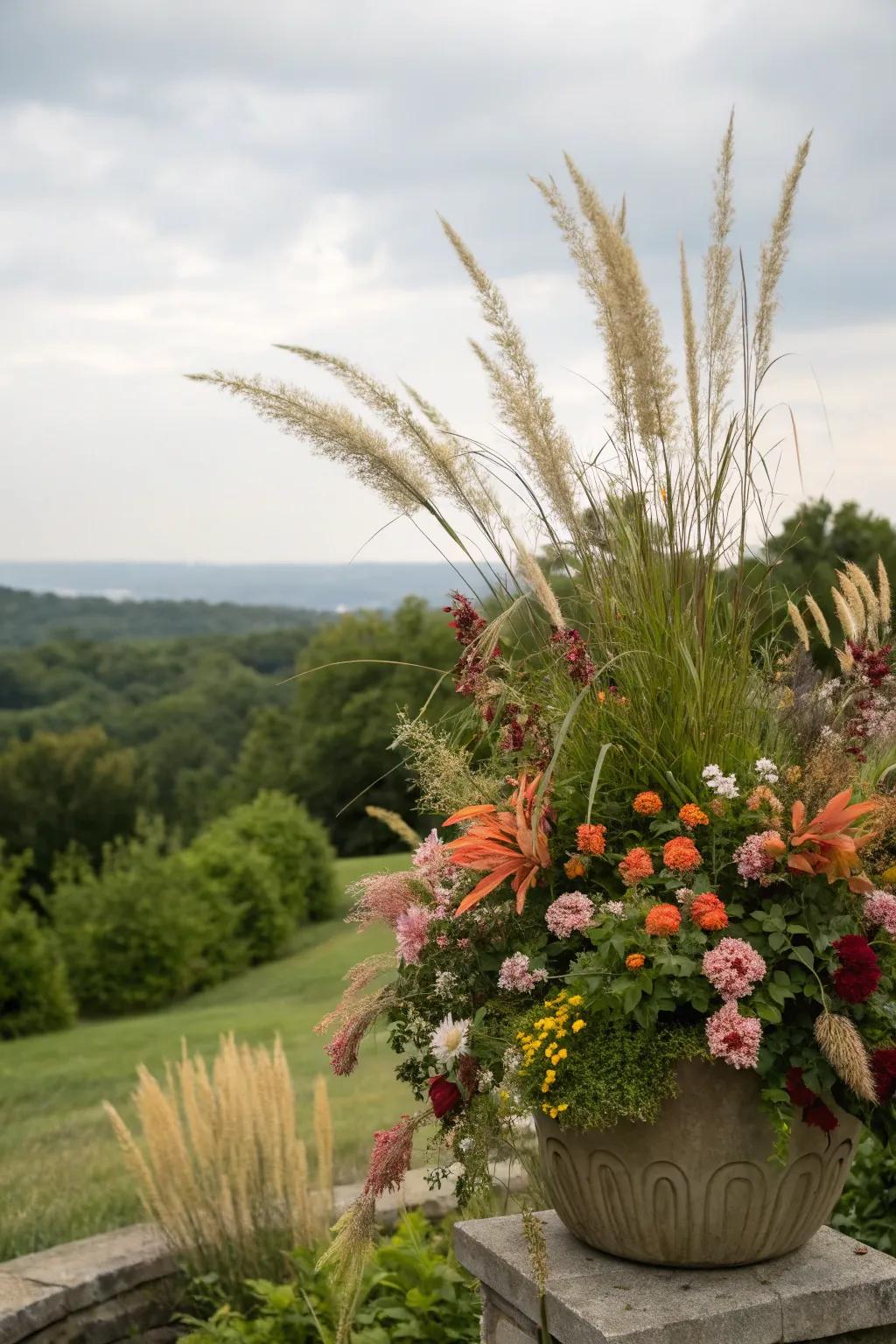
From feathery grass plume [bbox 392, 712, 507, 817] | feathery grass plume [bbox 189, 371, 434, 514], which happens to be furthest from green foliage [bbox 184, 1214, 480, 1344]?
feathery grass plume [bbox 189, 371, 434, 514]

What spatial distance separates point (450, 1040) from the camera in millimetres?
2270

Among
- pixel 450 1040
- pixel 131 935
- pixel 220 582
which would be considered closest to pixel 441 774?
pixel 450 1040

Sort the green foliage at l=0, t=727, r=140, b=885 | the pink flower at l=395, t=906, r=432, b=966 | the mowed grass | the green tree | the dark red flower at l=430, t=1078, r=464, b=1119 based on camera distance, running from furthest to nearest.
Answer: the green foliage at l=0, t=727, r=140, b=885, the green tree, the mowed grass, the pink flower at l=395, t=906, r=432, b=966, the dark red flower at l=430, t=1078, r=464, b=1119

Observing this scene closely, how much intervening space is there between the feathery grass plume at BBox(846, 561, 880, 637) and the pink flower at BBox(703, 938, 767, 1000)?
3.31 feet

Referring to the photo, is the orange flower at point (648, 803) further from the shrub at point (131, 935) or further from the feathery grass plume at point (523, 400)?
the shrub at point (131, 935)

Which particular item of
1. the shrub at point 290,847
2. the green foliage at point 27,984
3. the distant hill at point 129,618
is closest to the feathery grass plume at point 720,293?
the green foliage at point 27,984

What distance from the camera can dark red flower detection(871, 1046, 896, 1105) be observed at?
6.84ft

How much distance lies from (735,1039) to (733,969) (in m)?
0.12

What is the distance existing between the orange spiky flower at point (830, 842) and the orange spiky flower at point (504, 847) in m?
0.45

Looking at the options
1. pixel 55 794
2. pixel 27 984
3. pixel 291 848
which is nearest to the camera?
pixel 27 984

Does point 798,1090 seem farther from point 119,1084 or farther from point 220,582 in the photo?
point 220,582

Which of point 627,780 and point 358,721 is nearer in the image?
point 627,780

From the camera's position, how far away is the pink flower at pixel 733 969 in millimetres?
2064

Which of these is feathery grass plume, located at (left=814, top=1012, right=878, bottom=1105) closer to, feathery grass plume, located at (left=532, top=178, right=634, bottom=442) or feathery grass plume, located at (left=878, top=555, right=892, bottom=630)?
feathery grass plume, located at (left=878, top=555, right=892, bottom=630)
